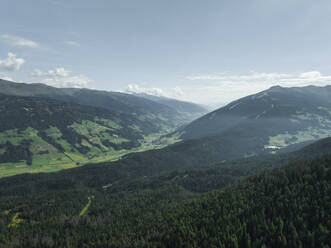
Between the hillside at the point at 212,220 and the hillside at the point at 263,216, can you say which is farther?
the hillside at the point at 212,220

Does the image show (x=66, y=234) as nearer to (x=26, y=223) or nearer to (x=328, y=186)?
(x=26, y=223)

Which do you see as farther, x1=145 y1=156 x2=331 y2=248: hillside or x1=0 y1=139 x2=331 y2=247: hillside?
x1=0 y1=139 x2=331 y2=247: hillside

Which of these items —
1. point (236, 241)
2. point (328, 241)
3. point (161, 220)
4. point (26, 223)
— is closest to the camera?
point (328, 241)

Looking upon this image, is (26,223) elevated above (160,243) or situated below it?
below

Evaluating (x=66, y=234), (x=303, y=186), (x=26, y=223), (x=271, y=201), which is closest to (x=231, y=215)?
(x=271, y=201)

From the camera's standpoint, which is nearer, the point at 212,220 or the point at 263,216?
the point at 263,216

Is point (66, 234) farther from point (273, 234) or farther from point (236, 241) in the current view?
point (273, 234)

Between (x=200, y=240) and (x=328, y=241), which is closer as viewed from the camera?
(x=328, y=241)

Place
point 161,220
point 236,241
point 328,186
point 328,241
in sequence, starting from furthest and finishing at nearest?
point 161,220 < point 328,186 < point 236,241 < point 328,241

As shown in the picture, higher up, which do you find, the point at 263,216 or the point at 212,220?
the point at 263,216

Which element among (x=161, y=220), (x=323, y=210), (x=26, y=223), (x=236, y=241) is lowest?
(x=26, y=223)
